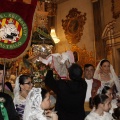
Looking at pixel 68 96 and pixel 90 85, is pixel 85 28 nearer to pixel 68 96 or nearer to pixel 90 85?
pixel 90 85

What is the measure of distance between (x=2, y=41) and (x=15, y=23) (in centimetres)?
32

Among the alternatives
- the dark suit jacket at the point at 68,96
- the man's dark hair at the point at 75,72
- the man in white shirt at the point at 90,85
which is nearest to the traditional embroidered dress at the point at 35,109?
the dark suit jacket at the point at 68,96

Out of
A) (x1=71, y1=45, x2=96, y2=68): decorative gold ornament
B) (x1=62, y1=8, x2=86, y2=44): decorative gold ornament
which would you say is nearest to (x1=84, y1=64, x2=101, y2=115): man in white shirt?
(x1=71, y1=45, x2=96, y2=68): decorative gold ornament

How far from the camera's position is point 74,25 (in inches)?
405

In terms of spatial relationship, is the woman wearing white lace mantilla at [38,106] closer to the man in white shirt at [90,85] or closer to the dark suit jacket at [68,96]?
the dark suit jacket at [68,96]

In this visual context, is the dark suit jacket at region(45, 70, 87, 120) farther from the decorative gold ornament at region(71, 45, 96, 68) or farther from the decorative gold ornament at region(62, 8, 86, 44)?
the decorative gold ornament at region(62, 8, 86, 44)

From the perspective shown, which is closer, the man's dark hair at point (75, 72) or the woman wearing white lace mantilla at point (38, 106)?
the woman wearing white lace mantilla at point (38, 106)

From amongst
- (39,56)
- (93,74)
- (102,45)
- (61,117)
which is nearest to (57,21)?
(102,45)

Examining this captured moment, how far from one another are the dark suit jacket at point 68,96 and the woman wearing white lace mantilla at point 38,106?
0.34m

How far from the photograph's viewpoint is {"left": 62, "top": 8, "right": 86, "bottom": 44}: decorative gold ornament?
1005 centimetres

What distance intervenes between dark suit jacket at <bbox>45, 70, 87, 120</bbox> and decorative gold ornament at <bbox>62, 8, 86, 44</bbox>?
729 centimetres

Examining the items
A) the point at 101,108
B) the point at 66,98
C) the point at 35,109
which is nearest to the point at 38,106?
the point at 35,109

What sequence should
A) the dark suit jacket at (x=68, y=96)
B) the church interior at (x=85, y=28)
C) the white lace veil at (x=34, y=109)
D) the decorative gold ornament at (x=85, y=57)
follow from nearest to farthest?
the white lace veil at (x=34, y=109) → the dark suit jacket at (x=68, y=96) → the church interior at (x=85, y=28) → the decorative gold ornament at (x=85, y=57)

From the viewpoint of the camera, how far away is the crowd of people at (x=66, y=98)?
7.80ft
